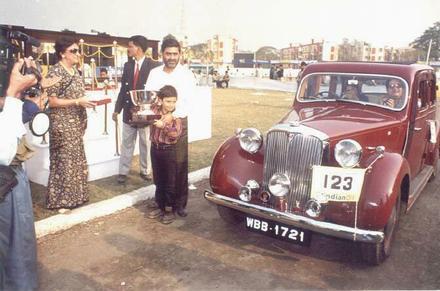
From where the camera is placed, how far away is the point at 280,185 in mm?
3203

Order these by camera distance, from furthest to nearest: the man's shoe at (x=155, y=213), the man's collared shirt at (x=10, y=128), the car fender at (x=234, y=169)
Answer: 1. the man's shoe at (x=155, y=213)
2. the car fender at (x=234, y=169)
3. the man's collared shirt at (x=10, y=128)

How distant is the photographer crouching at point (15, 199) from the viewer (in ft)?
6.98

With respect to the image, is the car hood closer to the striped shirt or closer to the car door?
the car door

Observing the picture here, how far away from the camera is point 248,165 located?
3.54 meters

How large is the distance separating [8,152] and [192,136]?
18.1ft

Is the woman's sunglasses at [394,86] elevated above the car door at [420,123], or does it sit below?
above

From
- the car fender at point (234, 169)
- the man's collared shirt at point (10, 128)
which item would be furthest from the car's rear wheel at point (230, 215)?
the man's collared shirt at point (10, 128)

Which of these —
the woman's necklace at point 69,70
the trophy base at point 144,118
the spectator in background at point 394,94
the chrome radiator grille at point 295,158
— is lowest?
the chrome radiator grille at point 295,158

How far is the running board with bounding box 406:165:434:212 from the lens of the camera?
3813mm

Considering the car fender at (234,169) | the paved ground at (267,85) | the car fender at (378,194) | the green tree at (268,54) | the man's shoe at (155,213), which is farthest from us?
the green tree at (268,54)

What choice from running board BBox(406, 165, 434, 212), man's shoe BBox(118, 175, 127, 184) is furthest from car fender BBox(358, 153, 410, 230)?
man's shoe BBox(118, 175, 127, 184)

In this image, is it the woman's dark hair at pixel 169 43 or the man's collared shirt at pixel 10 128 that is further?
the woman's dark hair at pixel 169 43

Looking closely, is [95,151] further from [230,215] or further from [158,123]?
[230,215]

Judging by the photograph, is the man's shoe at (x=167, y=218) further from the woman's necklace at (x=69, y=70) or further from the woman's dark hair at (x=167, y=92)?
the woman's necklace at (x=69, y=70)
